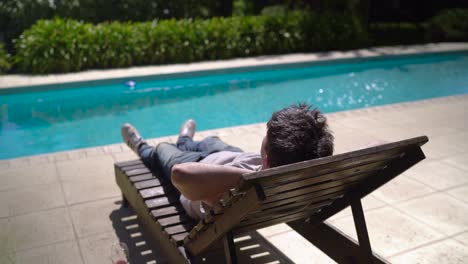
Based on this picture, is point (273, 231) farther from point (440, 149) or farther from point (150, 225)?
point (440, 149)

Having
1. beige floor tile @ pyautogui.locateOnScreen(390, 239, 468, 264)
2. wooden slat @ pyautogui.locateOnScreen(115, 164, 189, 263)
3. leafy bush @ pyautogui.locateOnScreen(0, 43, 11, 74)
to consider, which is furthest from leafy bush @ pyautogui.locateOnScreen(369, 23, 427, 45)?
wooden slat @ pyautogui.locateOnScreen(115, 164, 189, 263)

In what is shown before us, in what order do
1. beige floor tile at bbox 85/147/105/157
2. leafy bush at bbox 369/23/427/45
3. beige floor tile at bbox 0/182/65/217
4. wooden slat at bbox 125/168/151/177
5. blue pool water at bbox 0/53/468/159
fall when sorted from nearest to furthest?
wooden slat at bbox 125/168/151/177
beige floor tile at bbox 0/182/65/217
beige floor tile at bbox 85/147/105/157
blue pool water at bbox 0/53/468/159
leafy bush at bbox 369/23/427/45

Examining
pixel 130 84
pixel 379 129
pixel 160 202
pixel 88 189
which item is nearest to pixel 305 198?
pixel 160 202

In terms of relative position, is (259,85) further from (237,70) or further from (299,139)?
(299,139)

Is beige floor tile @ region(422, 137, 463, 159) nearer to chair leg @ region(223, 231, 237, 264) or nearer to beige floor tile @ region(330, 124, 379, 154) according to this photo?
beige floor tile @ region(330, 124, 379, 154)

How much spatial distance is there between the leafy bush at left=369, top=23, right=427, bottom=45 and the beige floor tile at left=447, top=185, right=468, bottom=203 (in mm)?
11210

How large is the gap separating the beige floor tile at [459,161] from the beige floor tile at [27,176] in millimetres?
3833

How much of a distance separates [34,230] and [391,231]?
259 cm

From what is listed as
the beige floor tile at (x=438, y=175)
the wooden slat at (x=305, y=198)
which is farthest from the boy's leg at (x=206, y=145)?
the beige floor tile at (x=438, y=175)

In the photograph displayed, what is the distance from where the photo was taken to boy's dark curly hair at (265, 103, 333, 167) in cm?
216

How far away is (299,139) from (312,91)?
8.19 meters

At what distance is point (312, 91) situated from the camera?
1019 centimetres

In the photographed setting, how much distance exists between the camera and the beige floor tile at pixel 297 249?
308 cm

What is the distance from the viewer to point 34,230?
345 cm
